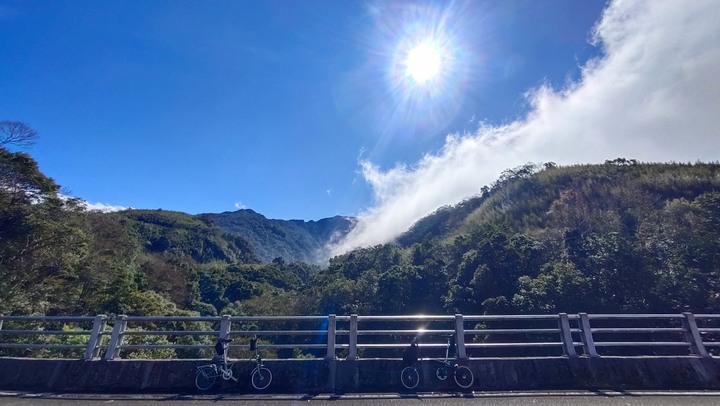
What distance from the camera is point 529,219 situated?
74125mm

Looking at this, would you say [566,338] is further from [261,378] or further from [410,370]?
[261,378]

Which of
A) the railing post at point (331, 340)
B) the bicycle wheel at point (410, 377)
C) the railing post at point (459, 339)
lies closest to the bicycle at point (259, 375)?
the railing post at point (331, 340)

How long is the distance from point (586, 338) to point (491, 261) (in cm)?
3862

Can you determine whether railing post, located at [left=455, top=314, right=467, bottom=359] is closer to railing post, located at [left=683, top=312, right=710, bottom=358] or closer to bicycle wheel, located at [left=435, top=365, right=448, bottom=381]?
bicycle wheel, located at [left=435, top=365, right=448, bottom=381]

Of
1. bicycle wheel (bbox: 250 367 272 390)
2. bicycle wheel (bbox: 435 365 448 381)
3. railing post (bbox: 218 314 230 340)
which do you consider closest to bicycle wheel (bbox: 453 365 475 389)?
bicycle wheel (bbox: 435 365 448 381)

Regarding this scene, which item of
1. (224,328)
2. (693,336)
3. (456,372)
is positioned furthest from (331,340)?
(693,336)

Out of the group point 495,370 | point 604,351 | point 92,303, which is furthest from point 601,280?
point 92,303

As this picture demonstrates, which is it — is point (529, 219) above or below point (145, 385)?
above

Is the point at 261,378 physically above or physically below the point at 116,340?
below

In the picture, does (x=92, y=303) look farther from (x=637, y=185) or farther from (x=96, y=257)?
(x=637, y=185)

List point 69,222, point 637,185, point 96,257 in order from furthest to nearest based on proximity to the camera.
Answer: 1. point 637,185
2. point 96,257
3. point 69,222

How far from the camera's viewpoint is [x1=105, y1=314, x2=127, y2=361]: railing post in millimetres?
7984

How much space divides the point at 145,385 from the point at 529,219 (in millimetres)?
76684

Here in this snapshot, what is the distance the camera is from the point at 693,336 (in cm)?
846
